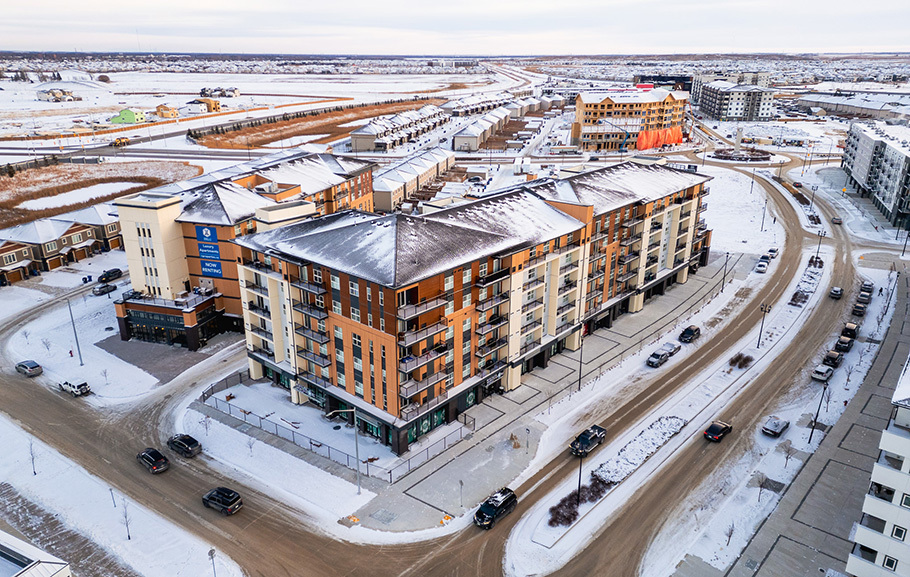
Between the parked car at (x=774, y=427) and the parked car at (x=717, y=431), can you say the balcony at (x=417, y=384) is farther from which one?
the parked car at (x=774, y=427)

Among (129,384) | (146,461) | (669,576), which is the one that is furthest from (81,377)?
(669,576)

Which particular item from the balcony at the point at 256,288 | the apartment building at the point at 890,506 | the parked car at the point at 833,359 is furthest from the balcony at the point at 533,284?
the parked car at the point at 833,359

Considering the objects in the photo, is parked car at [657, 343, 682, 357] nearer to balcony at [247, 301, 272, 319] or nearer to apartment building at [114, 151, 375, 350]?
apartment building at [114, 151, 375, 350]

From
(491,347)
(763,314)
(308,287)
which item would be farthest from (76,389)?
(763,314)

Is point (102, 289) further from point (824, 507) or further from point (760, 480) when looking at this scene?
point (824, 507)

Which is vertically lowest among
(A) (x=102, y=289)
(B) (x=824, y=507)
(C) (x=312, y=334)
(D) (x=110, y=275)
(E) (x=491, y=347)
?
(B) (x=824, y=507)

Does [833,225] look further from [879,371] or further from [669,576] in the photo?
[669,576]
